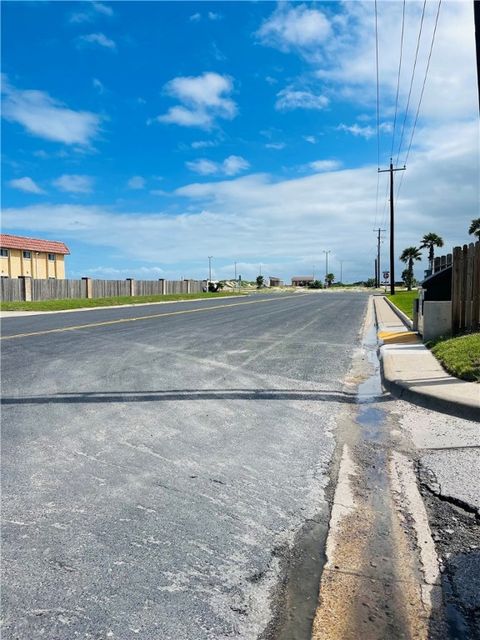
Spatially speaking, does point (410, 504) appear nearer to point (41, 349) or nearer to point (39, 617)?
point (39, 617)

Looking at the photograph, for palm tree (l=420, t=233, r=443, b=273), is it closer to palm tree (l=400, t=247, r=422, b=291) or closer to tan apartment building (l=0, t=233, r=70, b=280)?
palm tree (l=400, t=247, r=422, b=291)

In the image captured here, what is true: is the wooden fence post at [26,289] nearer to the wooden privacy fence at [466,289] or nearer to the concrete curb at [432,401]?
the wooden privacy fence at [466,289]

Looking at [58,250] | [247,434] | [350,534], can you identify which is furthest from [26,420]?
[58,250]

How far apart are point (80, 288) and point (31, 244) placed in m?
17.5

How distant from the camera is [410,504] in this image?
3.52m

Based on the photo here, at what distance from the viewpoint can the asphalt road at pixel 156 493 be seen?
7.77ft

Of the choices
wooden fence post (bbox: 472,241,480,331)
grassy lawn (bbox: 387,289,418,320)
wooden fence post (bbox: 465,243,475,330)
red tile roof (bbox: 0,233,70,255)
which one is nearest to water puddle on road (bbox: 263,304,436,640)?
wooden fence post (bbox: 472,241,480,331)

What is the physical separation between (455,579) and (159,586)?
152cm

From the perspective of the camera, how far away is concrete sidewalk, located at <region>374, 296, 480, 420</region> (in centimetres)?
585

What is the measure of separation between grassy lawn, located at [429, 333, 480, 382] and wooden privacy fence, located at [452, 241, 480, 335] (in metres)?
0.63

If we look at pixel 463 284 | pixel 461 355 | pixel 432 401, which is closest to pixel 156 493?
pixel 432 401

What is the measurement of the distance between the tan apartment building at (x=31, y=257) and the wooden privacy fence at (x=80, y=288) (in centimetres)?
762

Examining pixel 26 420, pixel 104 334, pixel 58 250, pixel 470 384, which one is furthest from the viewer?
pixel 58 250

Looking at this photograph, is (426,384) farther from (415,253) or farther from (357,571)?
(415,253)
